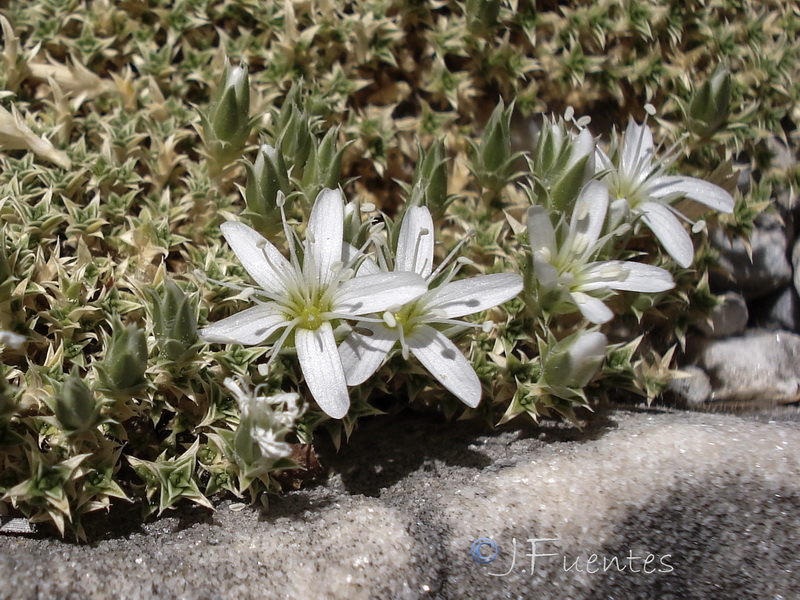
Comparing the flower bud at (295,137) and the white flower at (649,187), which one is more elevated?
the white flower at (649,187)

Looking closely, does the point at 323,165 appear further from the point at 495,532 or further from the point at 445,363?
the point at 495,532

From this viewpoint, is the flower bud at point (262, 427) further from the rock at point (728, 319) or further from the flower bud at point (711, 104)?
the flower bud at point (711, 104)

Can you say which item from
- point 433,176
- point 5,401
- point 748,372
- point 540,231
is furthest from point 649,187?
point 5,401

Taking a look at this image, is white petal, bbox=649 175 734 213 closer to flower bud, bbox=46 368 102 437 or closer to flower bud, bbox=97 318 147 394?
flower bud, bbox=97 318 147 394

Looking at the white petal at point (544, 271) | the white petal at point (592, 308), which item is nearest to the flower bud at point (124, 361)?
the white petal at point (544, 271)

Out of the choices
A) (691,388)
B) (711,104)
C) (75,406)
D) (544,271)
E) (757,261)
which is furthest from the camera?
(757,261)

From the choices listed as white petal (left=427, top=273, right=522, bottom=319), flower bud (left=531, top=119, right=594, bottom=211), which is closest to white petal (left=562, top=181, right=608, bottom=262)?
flower bud (left=531, top=119, right=594, bottom=211)

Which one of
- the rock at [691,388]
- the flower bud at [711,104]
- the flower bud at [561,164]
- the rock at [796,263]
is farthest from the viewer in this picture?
the rock at [796,263]

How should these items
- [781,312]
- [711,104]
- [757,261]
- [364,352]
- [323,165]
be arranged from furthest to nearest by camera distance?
[781,312]
[757,261]
[711,104]
[323,165]
[364,352]
